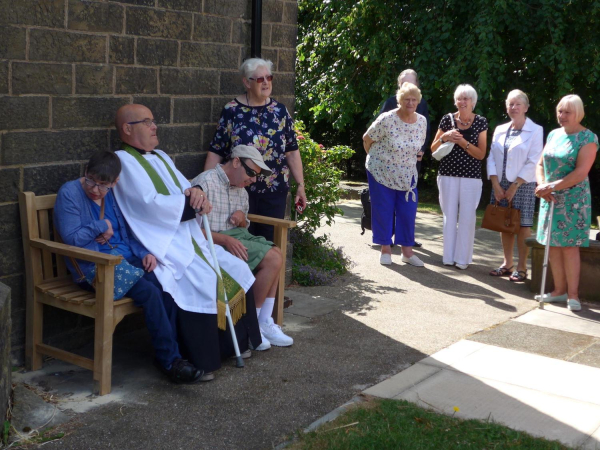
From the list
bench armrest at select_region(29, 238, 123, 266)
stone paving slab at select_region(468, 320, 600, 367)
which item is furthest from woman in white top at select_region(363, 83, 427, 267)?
→ bench armrest at select_region(29, 238, 123, 266)

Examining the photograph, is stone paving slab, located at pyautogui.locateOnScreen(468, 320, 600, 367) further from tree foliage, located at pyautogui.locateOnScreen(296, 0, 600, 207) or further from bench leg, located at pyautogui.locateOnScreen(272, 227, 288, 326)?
tree foliage, located at pyautogui.locateOnScreen(296, 0, 600, 207)

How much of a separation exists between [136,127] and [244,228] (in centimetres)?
112

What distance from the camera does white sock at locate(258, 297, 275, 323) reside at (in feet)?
18.7

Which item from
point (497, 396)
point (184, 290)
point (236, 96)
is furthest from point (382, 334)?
point (236, 96)

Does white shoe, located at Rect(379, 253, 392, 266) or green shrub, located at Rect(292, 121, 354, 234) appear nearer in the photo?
green shrub, located at Rect(292, 121, 354, 234)

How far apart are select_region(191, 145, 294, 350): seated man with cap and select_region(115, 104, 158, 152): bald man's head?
1.68 feet

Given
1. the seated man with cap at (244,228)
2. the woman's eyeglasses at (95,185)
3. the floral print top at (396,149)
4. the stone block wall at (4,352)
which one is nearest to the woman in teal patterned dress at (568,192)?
the floral print top at (396,149)

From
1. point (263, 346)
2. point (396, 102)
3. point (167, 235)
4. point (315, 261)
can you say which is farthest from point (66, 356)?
point (396, 102)

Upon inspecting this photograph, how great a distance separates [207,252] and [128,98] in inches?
48.3

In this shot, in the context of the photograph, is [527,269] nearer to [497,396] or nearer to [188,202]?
[497,396]

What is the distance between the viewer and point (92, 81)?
5133mm

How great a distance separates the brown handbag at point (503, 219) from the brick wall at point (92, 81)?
125 inches

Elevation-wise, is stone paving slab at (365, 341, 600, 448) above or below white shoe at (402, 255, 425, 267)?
below

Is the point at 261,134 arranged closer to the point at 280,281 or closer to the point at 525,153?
the point at 280,281
